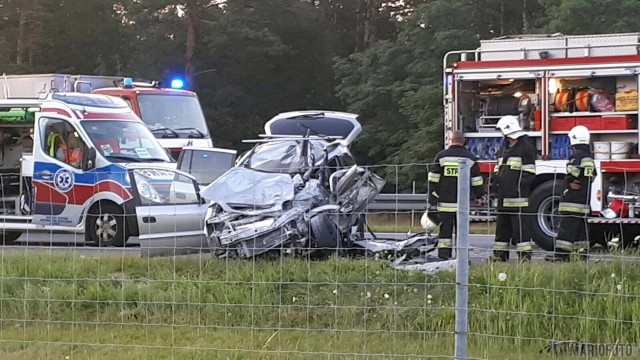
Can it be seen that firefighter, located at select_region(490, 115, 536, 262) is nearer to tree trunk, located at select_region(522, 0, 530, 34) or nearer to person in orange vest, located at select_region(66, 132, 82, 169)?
person in orange vest, located at select_region(66, 132, 82, 169)

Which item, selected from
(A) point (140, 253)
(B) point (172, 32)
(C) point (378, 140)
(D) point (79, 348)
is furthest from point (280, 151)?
(B) point (172, 32)

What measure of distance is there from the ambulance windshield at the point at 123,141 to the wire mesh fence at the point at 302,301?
390cm

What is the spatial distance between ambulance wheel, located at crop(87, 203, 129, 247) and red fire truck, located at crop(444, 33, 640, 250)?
15.5 ft

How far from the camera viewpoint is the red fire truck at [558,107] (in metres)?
12.3

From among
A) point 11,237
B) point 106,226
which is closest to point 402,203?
point 106,226

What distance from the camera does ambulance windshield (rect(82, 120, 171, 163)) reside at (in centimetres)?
1359

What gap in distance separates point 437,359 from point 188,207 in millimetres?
4909

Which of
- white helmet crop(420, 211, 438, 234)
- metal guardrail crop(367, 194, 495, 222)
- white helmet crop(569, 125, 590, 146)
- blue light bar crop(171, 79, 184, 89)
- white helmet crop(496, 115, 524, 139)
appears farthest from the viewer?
blue light bar crop(171, 79, 184, 89)

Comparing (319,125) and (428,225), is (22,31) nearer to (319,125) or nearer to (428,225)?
(319,125)

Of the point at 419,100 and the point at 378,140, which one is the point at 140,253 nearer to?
the point at 419,100

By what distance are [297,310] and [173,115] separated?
1079cm

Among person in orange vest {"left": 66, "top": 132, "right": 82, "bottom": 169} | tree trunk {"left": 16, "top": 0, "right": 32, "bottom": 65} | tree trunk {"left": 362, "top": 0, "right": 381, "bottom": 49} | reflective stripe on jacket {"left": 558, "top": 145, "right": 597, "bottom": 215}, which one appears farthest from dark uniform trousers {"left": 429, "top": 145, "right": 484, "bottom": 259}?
tree trunk {"left": 16, "top": 0, "right": 32, "bottom": 65}

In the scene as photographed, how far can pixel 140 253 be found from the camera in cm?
995

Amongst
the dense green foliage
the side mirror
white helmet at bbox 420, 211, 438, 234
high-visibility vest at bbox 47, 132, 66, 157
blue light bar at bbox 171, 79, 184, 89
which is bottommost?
white helmet at bbox 420, 211, 438, 234
